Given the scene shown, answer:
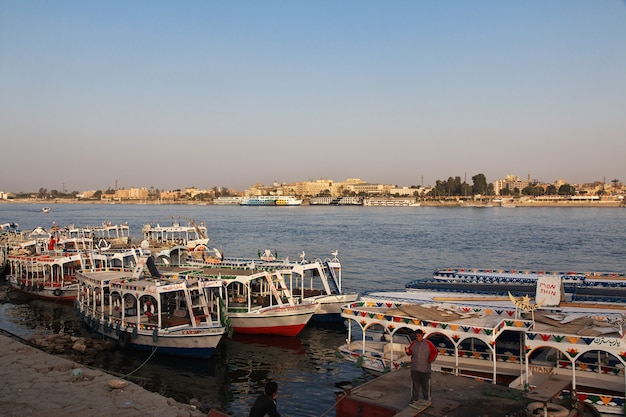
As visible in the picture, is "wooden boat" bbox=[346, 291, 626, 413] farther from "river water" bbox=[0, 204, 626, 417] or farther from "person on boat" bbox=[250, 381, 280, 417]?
"person on boat" bbox=[250, 381, 280, 417]

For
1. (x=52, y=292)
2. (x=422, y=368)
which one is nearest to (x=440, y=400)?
(x=422, y=368)

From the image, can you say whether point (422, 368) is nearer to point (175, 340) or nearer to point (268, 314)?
point (175, 340)

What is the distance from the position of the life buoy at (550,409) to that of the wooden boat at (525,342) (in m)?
1.85

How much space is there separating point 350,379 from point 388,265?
37220 mm

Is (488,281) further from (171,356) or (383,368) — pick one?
(171,356)

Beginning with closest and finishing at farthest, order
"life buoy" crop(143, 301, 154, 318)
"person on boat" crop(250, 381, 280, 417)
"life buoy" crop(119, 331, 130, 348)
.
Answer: "person on boat" crop(250, 381, 280, 417) < "life buoy" crop(119, 331, 130, 348) < "life buoy" crop(143, 301, 154, 318)

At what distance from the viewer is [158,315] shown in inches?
898

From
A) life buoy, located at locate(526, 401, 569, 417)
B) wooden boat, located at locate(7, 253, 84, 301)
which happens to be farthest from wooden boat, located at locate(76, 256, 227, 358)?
life buoy, located at locate(526, 401, 569, 417)

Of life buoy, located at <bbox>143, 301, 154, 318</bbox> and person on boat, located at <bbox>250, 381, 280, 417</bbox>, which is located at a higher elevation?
person on boat, located at <bbox>250, 381, 280, 417</bbox>

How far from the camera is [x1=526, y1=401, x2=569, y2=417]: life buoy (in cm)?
1111

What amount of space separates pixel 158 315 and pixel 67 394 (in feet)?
25.2

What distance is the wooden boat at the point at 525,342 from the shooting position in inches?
556

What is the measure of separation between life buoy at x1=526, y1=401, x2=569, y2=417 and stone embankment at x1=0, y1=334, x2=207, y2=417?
8.17 m

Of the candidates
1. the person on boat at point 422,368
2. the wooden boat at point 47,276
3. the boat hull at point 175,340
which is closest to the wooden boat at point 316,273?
the boat hull at point 175,340
